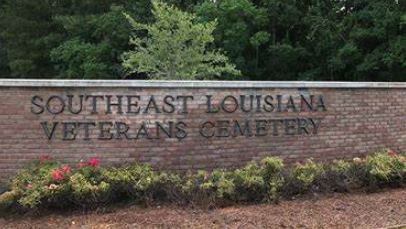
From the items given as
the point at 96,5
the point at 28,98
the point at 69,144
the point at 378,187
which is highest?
the point at 96,5

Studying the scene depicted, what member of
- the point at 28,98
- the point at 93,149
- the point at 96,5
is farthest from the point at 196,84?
the point at 96,5

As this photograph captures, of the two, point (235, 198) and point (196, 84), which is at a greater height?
point (196, 84)

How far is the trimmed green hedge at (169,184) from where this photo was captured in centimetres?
778

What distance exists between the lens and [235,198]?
8.24 m

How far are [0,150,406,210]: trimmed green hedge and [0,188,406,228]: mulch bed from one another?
198mm

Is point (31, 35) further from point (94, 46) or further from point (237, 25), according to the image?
point (237, 25)

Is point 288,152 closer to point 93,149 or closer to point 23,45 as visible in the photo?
point 93,149

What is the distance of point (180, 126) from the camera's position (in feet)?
32.9

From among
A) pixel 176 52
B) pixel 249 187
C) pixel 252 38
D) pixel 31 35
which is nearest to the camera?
pixel 249 187

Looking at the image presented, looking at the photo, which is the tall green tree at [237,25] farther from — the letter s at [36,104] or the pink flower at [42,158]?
the pink flower at [42,158]

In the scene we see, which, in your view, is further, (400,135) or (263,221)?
(400,135)

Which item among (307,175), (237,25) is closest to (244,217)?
(307,175)

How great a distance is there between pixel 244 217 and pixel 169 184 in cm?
130

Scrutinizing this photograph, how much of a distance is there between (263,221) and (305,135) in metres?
3.77
